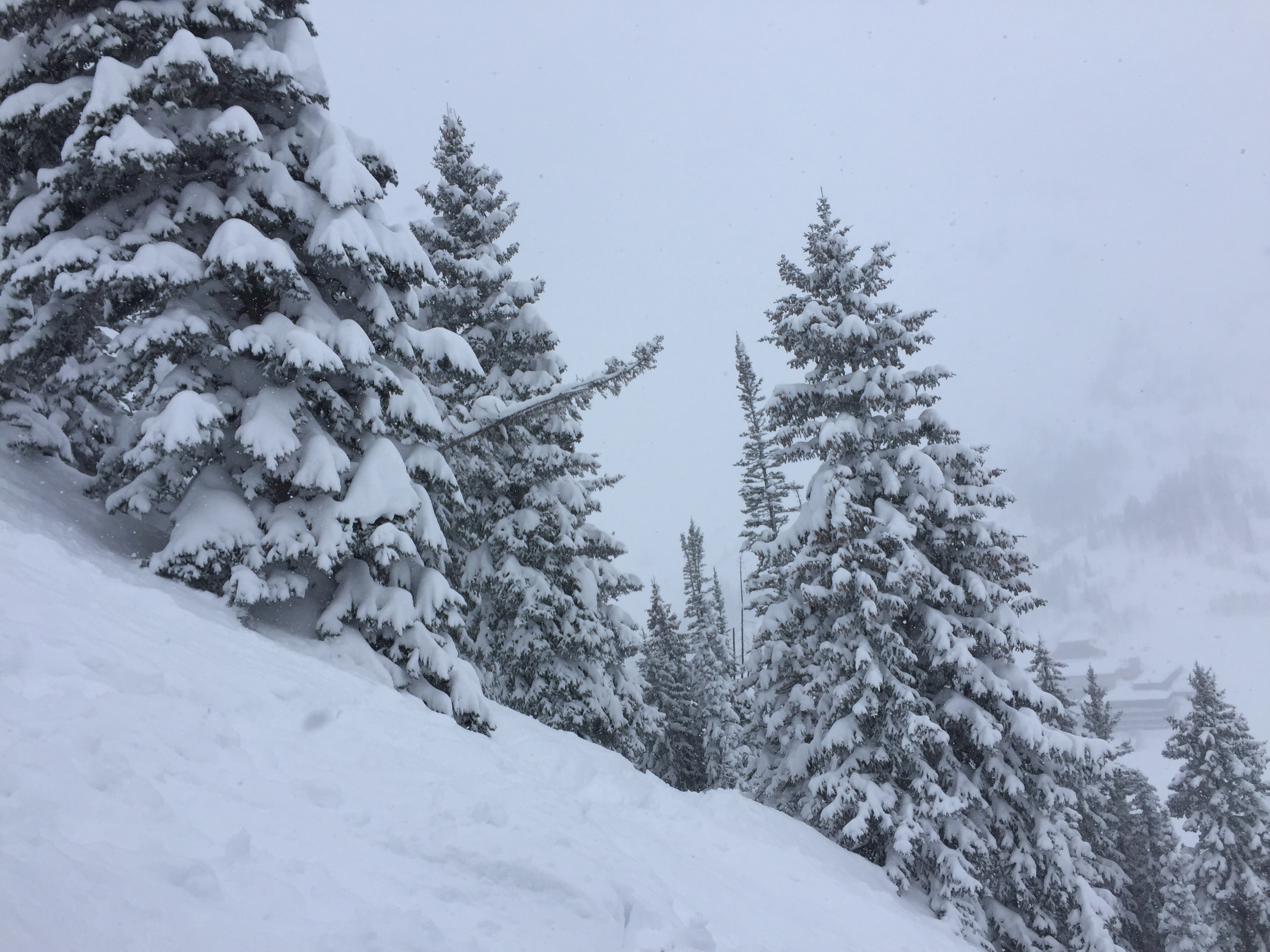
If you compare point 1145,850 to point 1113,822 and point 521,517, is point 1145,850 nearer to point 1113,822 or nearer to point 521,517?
point 1113,822

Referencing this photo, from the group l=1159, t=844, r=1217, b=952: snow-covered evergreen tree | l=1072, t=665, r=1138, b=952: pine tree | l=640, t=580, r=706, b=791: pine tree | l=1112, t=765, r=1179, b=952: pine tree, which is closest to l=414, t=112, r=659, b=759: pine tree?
l=1072, t=665, r=1138, b=952: pine tree

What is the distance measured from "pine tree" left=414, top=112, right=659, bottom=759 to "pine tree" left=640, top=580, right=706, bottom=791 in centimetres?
1898

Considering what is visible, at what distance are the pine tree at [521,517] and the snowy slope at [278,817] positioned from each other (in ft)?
24.6

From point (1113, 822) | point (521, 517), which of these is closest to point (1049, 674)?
point (1113, 822)

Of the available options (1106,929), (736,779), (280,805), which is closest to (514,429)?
(280,805)

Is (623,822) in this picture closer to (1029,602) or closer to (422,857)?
(422,857)

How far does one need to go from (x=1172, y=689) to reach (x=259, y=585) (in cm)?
23384

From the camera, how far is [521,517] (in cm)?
1619

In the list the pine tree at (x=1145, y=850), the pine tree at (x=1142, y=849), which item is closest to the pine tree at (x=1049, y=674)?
the pine tree at (x=1142, y=849)

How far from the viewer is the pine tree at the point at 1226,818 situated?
2569cm

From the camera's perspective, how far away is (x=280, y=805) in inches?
184

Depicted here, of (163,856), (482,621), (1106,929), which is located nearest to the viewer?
(163,856)

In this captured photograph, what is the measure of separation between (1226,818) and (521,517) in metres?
28.5

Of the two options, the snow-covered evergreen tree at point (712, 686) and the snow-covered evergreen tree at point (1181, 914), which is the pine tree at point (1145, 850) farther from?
the snow-covered evergreen tree at point (712, 686)
